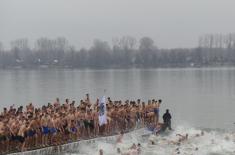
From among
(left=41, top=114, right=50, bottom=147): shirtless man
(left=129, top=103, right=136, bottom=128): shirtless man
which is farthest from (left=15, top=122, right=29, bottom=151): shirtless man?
(left=129, top=103, right=136, bottom=128): shirtless man

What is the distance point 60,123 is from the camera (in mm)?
22938

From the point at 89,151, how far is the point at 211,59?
5759 inches

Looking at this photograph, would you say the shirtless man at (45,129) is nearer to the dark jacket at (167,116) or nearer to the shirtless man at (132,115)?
the shirtless man at (132,115)

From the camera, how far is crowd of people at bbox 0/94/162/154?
20969mm

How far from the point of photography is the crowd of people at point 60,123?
20969 millimetres

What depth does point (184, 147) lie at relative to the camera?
2631 cm

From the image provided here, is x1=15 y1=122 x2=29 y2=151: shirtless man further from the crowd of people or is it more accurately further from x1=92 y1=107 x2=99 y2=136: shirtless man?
x1=92 y1=107 x2=99 y2=136: shirtless man

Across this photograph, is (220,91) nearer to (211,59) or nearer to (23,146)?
(23,146)

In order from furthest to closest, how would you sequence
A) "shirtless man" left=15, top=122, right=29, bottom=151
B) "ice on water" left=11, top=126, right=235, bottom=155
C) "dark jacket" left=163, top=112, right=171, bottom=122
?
"dark jacket" left=163, top=112, right=171, bottom=122, "ice on water" left=11, top=126, right=235, bottom=155, "shirtless man" left=15, top=122, right=29, bottom=151

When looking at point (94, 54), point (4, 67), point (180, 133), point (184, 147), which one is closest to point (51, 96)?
point (180, 133)

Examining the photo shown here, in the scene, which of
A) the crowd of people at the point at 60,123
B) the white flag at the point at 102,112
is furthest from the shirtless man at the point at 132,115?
the white flag at the point at 102,112

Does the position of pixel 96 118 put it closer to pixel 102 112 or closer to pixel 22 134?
pixel 102 112

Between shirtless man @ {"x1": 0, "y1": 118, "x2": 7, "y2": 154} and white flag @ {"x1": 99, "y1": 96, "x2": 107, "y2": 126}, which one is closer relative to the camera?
shirtless man @ {"x1": 0, "y1": 118, "x2": 7, "y2": 154}

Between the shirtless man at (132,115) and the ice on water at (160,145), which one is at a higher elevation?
the shirtless man at (132,115)
